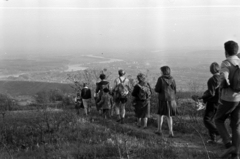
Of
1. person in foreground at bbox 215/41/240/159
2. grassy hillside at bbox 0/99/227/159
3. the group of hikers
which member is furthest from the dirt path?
person in foreground at bbox 215/41/240/159

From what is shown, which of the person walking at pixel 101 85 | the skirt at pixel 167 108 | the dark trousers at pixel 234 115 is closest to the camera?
the dark trousers at pixel 234 115

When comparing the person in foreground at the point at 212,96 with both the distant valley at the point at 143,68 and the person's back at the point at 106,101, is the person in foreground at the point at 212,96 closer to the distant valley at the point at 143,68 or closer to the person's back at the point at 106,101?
the person's back at the point at 106,101

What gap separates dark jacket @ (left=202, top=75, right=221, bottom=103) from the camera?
6031 mm

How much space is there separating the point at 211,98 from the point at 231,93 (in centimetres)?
148

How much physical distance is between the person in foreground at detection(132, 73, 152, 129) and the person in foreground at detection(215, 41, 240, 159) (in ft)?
11.3

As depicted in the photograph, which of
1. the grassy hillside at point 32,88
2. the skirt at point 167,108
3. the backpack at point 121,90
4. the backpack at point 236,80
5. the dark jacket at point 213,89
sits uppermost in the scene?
the backpack at point 236,80

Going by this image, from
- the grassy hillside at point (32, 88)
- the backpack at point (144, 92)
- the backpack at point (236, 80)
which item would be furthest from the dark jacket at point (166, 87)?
the grassy hillside at point (32, 88)

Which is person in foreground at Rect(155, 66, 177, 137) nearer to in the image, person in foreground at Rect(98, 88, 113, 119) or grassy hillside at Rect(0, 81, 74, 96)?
person in foreground at Rect(98, 88, 113, 119)

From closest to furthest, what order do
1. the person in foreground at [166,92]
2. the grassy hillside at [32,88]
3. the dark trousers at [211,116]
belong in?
the dark trousers at [211,116] → the person in foreground at [166,92] → the grassy hillside at [32,88]

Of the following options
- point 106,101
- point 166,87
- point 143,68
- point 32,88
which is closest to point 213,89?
point 166,87

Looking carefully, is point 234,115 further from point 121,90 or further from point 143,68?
point 143,68

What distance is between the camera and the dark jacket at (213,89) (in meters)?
6.03

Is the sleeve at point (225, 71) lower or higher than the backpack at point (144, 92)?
higher

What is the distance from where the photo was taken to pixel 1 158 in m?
Answer: 5.30
